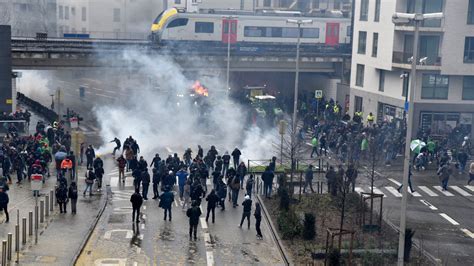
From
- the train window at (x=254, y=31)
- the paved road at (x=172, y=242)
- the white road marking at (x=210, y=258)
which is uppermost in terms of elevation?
the train window at (x=254, y=31)

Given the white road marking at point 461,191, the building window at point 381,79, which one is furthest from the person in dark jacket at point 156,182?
the building window at point 381,79

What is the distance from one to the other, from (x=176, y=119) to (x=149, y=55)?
5.71 metres

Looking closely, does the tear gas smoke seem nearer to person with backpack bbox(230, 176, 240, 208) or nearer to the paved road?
person with backpack bbox(230, 176, 240, 208)

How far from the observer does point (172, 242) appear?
82.3ft

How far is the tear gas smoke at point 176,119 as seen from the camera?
146 feet

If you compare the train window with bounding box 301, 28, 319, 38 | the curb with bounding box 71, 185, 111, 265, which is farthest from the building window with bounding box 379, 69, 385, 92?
the curb with bounding box 71, 185, 111, 265

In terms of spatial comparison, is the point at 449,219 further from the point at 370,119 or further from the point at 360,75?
the point at 360,75

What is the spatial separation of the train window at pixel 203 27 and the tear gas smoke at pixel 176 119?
13.9ft

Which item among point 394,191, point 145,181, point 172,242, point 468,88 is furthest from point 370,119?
point 172,242

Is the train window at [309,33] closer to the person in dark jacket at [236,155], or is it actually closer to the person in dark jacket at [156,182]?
the person in dark jacket at [236,155]

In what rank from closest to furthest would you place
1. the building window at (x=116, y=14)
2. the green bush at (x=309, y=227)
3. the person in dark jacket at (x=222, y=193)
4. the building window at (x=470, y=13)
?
the green bush at (x=309, y=227), the person in dark jacket at (x=222, y=193), the building window at (x=470, y=13), the building window at (x=116, y=14)

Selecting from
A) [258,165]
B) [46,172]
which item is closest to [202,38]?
[258,165]

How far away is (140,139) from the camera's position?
1774 inches

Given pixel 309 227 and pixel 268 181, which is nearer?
pixel 309 227
